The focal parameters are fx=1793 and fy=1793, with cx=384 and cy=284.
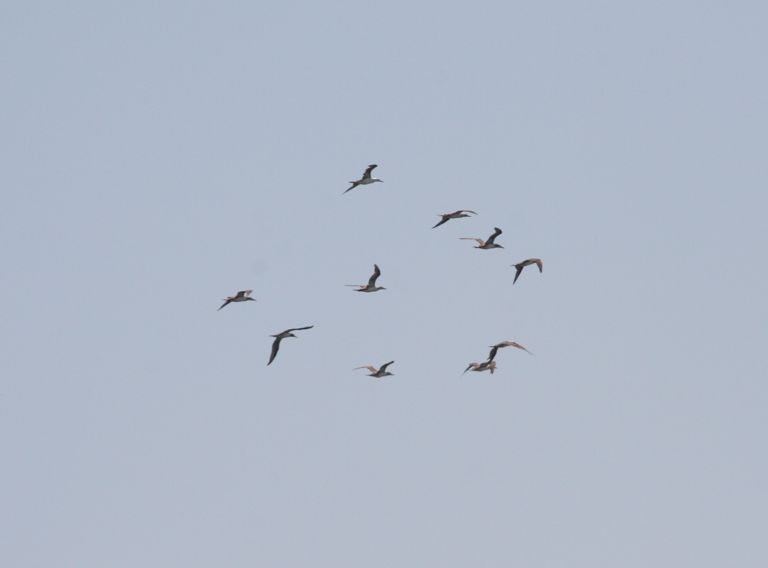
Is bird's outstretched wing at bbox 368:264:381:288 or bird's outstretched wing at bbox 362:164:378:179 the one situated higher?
bird's outstretched wing at bbox 362:164:378:179

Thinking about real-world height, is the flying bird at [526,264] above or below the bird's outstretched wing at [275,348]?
above

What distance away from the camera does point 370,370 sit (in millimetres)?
113125

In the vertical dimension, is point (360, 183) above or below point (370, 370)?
above

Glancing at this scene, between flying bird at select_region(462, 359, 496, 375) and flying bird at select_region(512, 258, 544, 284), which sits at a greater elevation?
flying bird at select_region(512, 258, 544, 284)

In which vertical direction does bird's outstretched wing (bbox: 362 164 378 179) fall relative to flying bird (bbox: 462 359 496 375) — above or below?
above

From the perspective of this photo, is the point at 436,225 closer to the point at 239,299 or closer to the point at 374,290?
the point at 374,290

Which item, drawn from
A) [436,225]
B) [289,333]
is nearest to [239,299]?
[289,333]

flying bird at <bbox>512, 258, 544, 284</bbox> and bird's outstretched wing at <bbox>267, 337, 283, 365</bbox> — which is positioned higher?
flying bird at <bbox>512, 258, 544, 284</bbox>

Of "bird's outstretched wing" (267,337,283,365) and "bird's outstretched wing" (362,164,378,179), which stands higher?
"bird's outstretched wing" (362,164,378,179)

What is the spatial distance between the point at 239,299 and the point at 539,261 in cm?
1808

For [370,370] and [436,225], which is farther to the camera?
[370,370]

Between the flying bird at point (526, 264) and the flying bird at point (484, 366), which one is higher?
the flying bird at point (526, 264)

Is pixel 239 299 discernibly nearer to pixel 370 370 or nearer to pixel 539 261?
pixel 370 370

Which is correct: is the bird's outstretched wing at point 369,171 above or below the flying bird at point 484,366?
above
